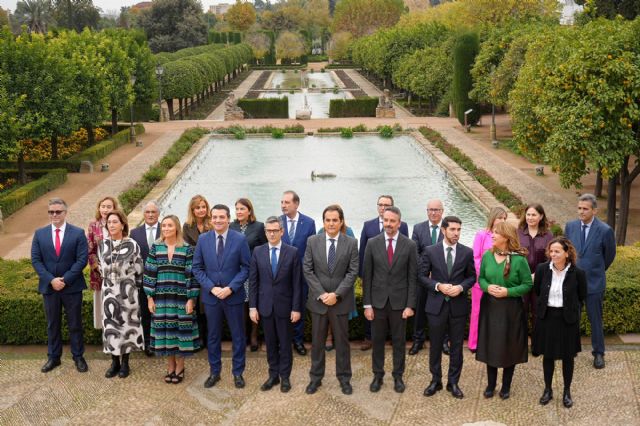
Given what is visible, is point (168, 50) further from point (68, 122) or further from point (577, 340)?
point (577, 340)

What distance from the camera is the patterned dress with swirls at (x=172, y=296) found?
6.97 m

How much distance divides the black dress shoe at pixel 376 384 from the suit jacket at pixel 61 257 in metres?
3.07

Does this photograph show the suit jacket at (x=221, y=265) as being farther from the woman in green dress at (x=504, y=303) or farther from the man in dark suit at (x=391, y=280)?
the woman in green dress at (x=504, y=303)

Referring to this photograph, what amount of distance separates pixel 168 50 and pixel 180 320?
2814 inches

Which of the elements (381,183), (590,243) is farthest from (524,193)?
(590,243)

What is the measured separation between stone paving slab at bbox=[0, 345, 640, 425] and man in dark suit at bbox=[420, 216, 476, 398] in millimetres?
217

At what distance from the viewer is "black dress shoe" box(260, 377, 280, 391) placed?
6.96 metres

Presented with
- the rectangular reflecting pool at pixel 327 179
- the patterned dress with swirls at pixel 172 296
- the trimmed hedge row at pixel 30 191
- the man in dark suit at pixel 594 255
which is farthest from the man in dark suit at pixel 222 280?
the trimmed hedge row at pixel 30 191

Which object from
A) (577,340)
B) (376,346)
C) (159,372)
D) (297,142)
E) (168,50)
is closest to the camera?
(577,340)

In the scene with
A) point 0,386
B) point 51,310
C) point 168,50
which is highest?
point 168,50

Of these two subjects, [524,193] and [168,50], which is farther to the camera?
[168,50]

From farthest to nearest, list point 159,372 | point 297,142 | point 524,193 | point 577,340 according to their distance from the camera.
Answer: point 297,142
point 524,193
point 159,372
point 577,340

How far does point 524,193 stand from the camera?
1819 centimetres

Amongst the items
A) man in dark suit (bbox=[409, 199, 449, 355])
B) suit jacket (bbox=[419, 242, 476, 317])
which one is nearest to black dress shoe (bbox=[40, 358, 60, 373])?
man in dark suit (bbox=[409, 199, 449, 355])
